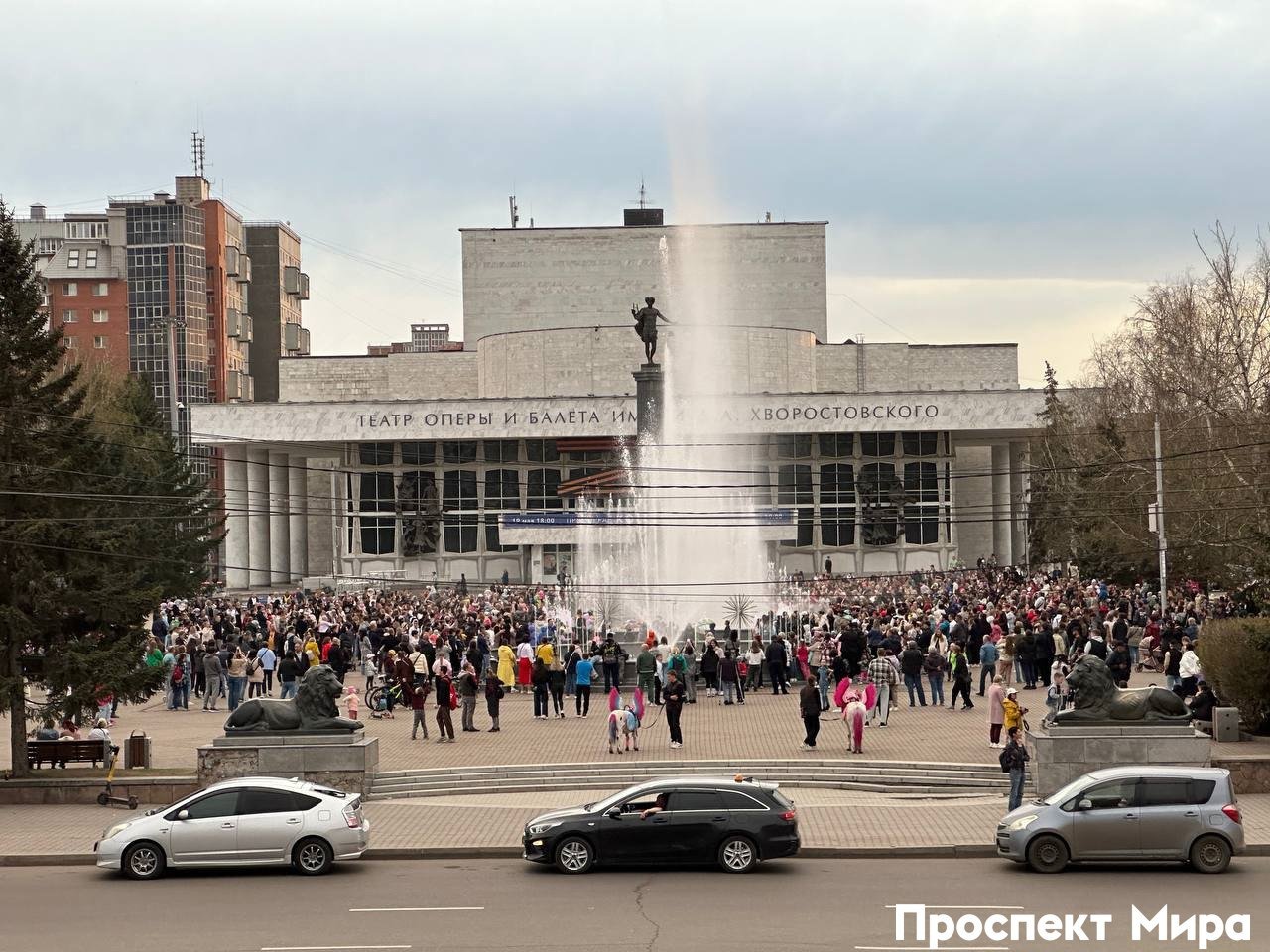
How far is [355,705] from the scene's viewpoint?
3019 cm

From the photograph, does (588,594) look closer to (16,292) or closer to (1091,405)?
(16,292)

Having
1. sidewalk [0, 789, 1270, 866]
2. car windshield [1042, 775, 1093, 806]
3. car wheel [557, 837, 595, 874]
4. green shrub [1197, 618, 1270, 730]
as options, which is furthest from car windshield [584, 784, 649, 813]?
green shrub [1197, 618, 1270, 730]

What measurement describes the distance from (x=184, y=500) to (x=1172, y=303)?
1529 inches

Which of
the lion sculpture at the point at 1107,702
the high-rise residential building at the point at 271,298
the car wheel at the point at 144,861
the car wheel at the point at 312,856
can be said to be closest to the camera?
the car wheel at the point at 144,861

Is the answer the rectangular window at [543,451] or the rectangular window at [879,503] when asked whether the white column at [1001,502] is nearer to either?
the rectangular window at [879,503]

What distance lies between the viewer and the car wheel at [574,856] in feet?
59.8

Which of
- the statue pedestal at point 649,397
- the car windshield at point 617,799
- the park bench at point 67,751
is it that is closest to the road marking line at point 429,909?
the car windshield at point 617,799

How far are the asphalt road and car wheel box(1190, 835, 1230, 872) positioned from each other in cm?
20

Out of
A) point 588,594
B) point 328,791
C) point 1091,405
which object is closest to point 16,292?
point 328,791

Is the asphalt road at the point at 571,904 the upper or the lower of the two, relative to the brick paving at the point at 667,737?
lower

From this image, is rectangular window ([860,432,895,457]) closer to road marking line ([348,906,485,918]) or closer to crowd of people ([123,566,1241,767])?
crowd of people ([123,566,1241,767])

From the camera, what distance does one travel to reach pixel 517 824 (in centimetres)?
2195

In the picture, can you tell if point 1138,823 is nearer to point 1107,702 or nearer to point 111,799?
point 1107,702

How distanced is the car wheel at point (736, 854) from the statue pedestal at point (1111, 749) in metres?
6.04
